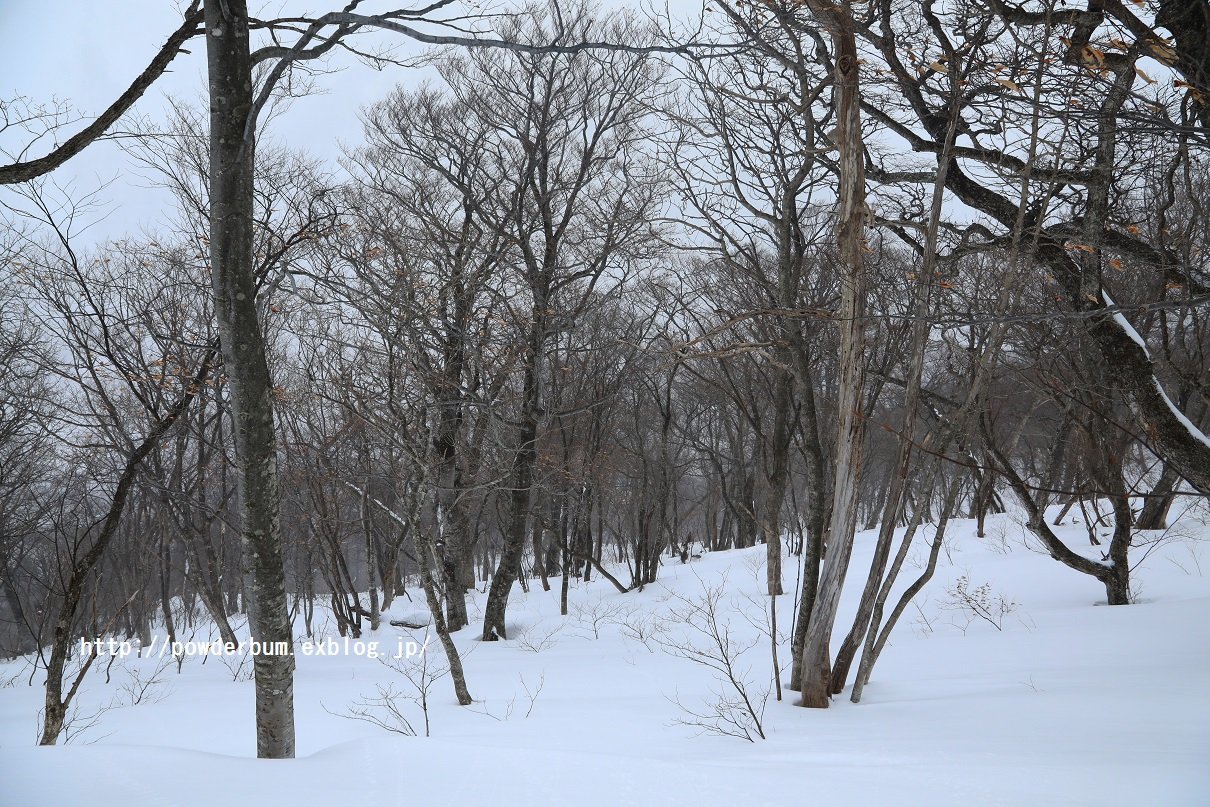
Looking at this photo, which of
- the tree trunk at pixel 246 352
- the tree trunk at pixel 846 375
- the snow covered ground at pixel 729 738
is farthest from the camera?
the tree trunk at pixel 846 375

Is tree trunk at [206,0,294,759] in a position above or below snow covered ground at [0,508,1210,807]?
above

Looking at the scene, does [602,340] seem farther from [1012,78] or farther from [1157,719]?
[1157,719]

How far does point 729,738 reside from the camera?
480 cm

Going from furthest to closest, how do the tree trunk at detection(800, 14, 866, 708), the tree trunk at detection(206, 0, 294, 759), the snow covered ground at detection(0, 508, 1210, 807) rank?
the tree trunk at detection(800, 14, 866, 708)
the tree trunk at detection(206, 0, 294, 759)
the snow covered ground at detection(0, 508, 1210, 807)

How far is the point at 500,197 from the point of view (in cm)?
1189

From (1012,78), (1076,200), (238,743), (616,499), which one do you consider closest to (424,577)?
(238,743)

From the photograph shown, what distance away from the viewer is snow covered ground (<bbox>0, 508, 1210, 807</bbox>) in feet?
9.14

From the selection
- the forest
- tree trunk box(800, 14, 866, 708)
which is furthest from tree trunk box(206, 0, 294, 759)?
tree trunk box(800, 14, 866, 708)

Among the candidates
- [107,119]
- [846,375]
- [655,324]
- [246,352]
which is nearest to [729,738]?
[846,375]

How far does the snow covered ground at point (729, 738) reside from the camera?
A: 279cm

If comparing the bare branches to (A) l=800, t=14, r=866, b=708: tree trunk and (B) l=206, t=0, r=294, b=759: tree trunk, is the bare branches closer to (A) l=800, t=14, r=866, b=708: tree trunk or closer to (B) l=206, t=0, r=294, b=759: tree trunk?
(B) l=206, t=0, r=294, b=759: tree trunk

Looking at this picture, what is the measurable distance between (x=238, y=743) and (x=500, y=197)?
8791 mm

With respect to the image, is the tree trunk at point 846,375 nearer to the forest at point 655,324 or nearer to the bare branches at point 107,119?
the forest at point 655,324

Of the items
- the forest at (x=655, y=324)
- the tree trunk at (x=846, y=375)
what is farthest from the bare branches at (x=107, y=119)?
the tree trunk at (x=846, y=375)
